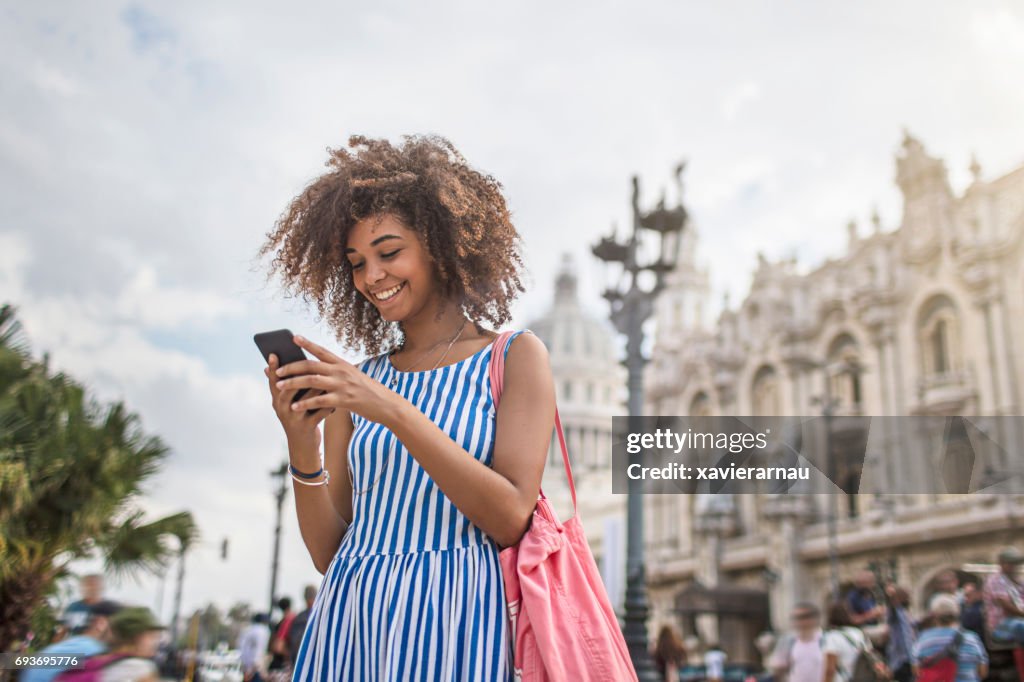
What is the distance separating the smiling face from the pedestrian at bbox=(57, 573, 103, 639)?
4.93 metres

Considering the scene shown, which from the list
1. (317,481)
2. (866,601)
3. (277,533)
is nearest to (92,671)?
(317,481)

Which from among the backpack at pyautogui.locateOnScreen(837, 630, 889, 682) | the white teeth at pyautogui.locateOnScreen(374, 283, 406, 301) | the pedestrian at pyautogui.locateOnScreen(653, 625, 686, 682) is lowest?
the pedestrian at pyautogui.locateOnScreen(653, 625, 686, 682)

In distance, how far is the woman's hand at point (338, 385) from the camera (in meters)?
1.67

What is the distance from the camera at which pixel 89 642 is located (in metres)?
5.07

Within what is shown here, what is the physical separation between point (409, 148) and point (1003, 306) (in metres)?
26.7

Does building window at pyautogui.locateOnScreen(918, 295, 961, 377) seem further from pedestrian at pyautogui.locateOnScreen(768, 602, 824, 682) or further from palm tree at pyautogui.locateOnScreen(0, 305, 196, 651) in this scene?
palm tree at pyautogui.locateOnScreen(0, 305, 196, 651)

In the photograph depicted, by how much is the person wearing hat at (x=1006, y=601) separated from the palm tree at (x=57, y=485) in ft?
21.3

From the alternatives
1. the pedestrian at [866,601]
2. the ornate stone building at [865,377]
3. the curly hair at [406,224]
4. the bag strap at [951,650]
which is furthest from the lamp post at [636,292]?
the ornate stone building at [865,377]

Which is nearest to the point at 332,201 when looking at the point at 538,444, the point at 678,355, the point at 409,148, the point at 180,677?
the point at 409,148

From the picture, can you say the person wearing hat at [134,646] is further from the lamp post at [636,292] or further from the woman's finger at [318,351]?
the lamp post at [636,292]

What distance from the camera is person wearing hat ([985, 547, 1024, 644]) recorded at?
21.9 feet

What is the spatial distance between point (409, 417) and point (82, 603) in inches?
233

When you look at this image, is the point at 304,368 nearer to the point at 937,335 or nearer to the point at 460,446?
the point at 460,446

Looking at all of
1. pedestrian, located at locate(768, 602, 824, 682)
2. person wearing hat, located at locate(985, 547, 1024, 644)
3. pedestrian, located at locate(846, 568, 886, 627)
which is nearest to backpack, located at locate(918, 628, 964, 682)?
person wearing hat, located at locate(985, 547, 1024, 644)
